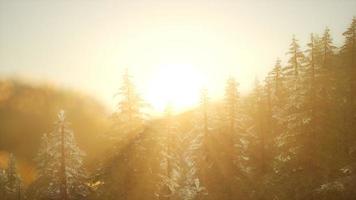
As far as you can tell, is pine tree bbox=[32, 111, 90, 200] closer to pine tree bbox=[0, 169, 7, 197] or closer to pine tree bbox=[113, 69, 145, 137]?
pine tree bbox=[113, 69, 145, 137]

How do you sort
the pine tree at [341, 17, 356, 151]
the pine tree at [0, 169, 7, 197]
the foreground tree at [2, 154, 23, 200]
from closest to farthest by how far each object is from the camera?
the pine tree at [341, 17, 356, 151] < the foreground tree at [2, 154, 23, 200] < the pine tree at [0, 169, 7, 197]

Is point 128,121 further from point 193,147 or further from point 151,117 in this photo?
point 193,147

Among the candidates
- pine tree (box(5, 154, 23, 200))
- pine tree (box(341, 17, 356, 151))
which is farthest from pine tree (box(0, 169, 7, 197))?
pine tree (box(341, 17, 356, 151))

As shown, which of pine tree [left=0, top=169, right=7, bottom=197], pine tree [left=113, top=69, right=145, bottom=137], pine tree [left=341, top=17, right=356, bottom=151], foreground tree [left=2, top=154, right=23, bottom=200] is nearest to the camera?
pine tree [left=113, top=69, right=145, bottom=137]

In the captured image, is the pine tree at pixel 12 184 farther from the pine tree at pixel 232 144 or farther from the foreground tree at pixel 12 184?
the pine tree at pixel 232 144

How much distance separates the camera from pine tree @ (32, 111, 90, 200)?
34.8m

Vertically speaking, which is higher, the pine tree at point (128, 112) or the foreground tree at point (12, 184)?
the pine tree at point (128, 112)

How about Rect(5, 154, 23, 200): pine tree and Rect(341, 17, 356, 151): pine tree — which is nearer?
Rect(341, 17, 356, 151): pine tree

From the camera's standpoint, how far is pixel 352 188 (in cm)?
3259

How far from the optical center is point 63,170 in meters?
35.1

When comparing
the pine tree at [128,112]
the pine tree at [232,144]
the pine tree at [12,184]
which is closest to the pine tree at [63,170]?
the pine tree at [128,112]

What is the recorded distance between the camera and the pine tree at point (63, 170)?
34781 millimetres

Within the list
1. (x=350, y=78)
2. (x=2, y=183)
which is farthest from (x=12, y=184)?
(x=350, y=78)

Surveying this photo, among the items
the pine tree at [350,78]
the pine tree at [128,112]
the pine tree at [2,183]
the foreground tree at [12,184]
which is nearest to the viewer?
the pine tree at [128,112]
